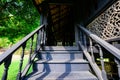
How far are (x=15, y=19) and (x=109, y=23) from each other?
188 inches

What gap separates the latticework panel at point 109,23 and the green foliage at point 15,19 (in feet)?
12.4

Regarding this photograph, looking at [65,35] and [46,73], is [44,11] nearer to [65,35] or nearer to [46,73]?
[46,73]

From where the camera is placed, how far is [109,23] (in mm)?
3773

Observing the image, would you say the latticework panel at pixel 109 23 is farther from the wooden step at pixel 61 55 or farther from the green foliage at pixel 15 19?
the green foliage at pixel 15 19

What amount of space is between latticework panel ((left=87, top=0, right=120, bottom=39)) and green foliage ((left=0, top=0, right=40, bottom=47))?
378cm

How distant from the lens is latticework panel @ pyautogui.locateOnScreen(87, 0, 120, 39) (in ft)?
11.3

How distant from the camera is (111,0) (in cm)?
359

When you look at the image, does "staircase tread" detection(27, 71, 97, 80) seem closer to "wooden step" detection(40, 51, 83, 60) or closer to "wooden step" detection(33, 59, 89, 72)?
"wooden step" detection(33, 59, 89, 72)

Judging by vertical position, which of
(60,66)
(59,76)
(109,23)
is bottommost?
(59,76)

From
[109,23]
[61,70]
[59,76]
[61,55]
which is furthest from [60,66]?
[109,23]

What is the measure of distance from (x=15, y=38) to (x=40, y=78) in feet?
15.2

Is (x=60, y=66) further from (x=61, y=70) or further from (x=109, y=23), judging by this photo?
(x=109, y=23)

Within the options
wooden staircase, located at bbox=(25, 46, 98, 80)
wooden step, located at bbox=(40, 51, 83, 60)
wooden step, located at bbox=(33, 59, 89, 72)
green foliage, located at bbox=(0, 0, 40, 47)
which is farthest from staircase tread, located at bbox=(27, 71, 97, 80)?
green foliage, located at bbox=(0, 0, 40, 47)

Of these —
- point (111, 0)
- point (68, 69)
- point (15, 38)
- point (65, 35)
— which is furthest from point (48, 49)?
point (65, 35)
